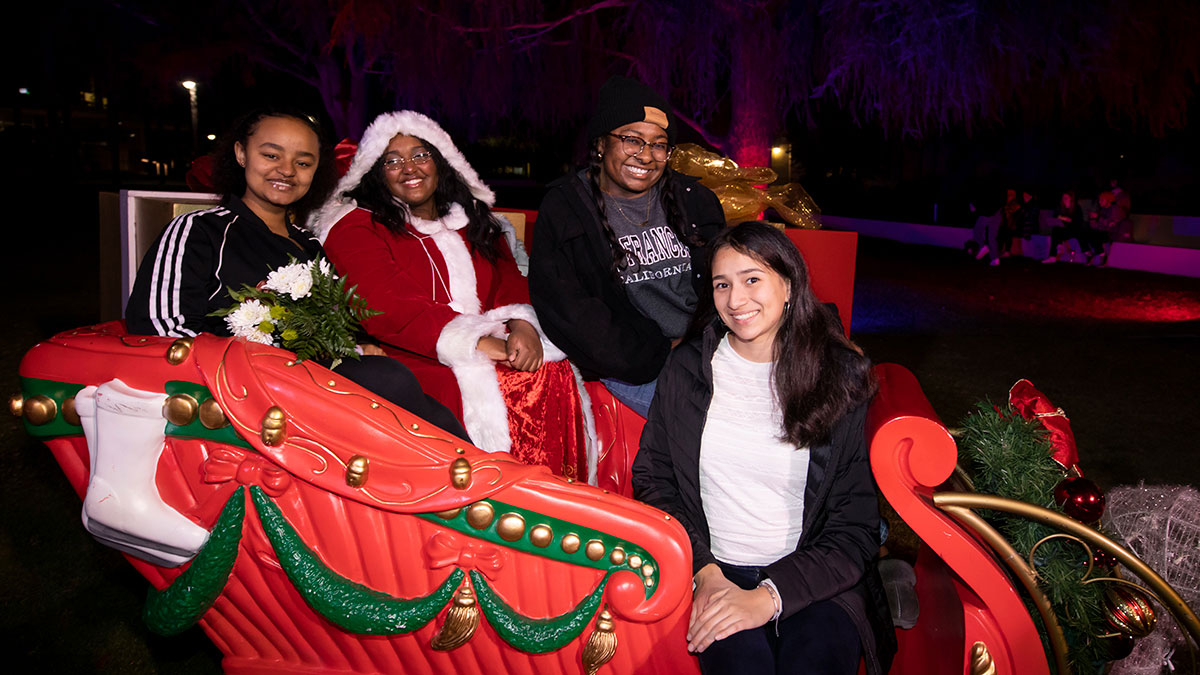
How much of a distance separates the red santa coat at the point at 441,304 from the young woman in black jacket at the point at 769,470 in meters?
0.61

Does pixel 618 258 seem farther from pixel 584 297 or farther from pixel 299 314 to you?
pixel 299 314

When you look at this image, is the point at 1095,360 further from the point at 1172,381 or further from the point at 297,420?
the point at 297,420

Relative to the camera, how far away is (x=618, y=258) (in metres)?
2.36

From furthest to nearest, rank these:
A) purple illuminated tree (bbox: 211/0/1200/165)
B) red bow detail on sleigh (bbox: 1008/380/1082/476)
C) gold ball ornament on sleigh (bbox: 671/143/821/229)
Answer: purple illuminated tree (bbox: 211/0/1200/165)
gold ball ornament on sleigh (bbox: 671/143/821/229)
red bow detail on sleigh (bbox: 1008/380/1082/476)

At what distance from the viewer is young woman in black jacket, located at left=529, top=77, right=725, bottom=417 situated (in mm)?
2289

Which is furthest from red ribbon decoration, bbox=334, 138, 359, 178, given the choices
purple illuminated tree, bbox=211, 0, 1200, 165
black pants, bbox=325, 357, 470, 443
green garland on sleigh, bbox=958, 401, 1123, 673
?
purple illuminated tree, bbox=211, 0, 1200, 165

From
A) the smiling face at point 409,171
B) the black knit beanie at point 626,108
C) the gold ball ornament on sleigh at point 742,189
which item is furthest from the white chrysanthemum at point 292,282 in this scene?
the gold ball ornament on sleigh at point 742,189

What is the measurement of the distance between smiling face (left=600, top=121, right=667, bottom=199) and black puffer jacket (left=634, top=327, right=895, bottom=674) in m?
0.71

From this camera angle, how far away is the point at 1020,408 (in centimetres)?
208

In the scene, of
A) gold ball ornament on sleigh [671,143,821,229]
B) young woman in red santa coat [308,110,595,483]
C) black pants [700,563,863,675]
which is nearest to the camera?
black pants [700,563,863,675]

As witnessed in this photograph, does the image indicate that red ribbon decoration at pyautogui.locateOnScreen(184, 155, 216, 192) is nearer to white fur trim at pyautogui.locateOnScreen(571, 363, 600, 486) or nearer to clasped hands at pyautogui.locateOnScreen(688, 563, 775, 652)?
white fur trim at pyautogui.locateOnScreen(571, 363, 600, 486)

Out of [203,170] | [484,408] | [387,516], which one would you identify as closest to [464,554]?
[387,516]

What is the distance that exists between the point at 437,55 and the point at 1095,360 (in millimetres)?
7362

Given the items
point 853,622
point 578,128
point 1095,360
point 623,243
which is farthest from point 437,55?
point 853,622
